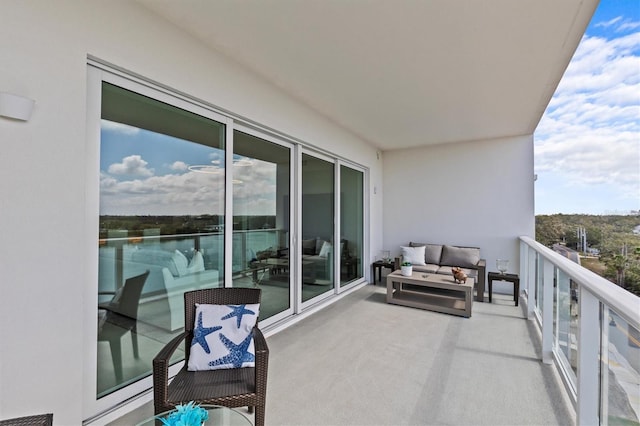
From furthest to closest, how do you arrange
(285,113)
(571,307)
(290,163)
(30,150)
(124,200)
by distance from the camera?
(290,163)
(285,113)
(571,307)
(124,200)
(30,150)

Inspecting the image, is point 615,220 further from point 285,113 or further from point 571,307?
point 285,113

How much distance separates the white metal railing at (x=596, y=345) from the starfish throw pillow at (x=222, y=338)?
6.33 ft

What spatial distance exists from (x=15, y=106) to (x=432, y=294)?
5.37m

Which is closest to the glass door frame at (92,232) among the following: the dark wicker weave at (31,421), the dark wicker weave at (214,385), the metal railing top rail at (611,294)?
the dark wicker weave at (214,385)

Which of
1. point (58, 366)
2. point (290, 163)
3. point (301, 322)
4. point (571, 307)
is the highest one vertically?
point (290, 163)

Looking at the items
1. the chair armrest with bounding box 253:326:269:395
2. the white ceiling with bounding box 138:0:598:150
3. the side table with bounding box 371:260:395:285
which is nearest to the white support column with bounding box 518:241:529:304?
the side table with bounding box 371:260:395:285

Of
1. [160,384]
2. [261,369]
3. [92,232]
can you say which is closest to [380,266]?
[261,369]

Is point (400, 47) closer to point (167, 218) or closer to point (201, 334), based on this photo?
point (167, 218)

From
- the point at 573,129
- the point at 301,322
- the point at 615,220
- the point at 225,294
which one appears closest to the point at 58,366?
the point at 225,294

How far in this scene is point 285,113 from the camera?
3.54 m

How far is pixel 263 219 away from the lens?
341 centimetres

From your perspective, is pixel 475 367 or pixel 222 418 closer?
pixel 222 418

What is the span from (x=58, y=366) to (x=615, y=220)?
5144 millimetres

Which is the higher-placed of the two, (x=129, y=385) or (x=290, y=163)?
(x=290, y=163)
